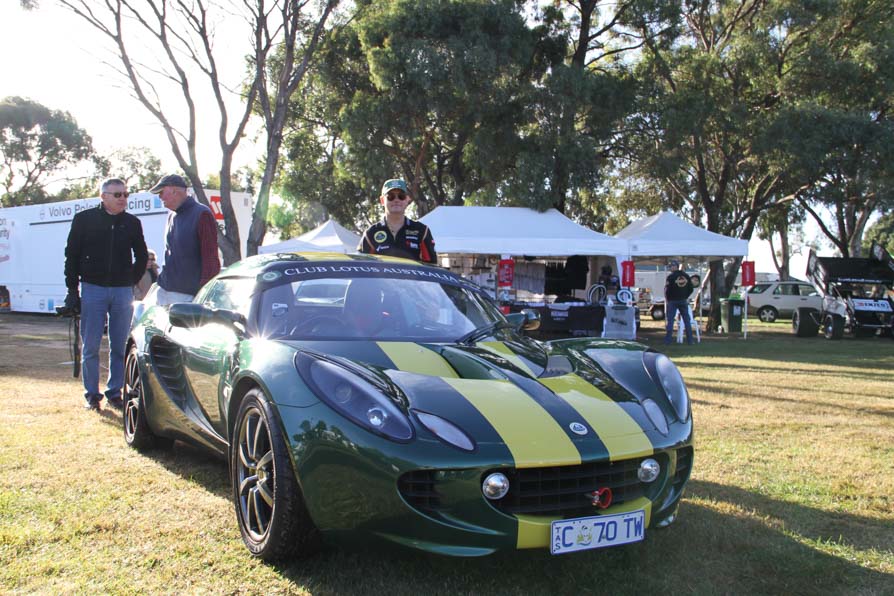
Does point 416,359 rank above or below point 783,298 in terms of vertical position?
above

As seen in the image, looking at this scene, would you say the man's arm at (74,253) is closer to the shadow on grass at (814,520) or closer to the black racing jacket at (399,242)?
the black racing jacket at (399,242)

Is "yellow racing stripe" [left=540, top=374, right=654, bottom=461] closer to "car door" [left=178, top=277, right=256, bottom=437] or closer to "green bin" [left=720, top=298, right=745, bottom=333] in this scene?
"car door" [left=178, top=277, right=256, bottom=437]

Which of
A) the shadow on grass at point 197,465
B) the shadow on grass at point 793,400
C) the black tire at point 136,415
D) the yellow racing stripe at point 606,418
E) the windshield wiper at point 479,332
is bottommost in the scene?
the shadow on grass at point 793,400

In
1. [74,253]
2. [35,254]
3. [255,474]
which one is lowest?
[255,474]

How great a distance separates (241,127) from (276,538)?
1165 cm

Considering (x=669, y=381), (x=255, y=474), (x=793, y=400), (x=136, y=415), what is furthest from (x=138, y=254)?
(x=793, y=400)

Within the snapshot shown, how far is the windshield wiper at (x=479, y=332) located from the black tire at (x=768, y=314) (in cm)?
2490

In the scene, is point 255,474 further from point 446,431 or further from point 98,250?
point 98,250

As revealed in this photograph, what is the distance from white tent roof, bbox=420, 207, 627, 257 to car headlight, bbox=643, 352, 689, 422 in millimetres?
10566

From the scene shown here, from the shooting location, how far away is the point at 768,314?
26078 mm

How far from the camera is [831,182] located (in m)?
19.1

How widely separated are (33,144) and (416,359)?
43.9 m

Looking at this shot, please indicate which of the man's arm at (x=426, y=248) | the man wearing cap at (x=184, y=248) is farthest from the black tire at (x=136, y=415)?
the man's arm at (x=426, y=248)

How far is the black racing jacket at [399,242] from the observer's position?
549cm
